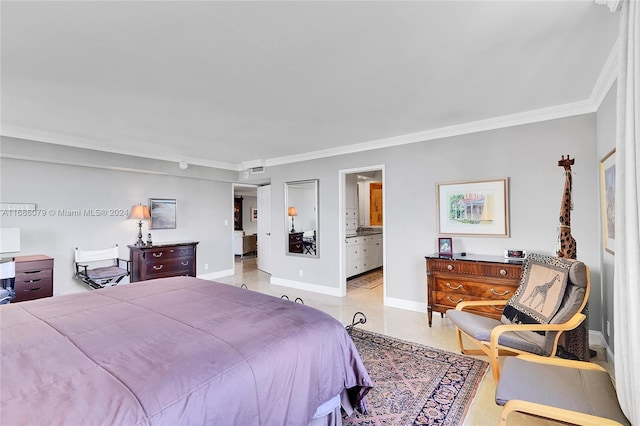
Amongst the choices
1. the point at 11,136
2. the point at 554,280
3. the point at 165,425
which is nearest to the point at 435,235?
the point at 554,280

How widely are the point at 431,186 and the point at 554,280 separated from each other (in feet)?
6.06

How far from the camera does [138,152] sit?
4.86 meters

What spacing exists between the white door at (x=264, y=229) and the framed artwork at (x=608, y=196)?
17.9ft

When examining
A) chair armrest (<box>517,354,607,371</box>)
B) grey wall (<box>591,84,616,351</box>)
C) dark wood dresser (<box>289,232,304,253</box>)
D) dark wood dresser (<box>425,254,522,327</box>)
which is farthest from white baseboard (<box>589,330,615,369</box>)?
dark wood dresser (<box>289,232,304,253</box>)

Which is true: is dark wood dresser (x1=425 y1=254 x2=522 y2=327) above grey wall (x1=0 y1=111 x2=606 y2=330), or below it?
below

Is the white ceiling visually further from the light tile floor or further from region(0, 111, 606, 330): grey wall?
the light tile floor

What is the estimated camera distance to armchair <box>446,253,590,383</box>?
85.6 inches

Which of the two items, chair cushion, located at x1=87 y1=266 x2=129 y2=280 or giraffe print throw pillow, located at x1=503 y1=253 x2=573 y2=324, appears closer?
giraffe print throw pillow, located at x1=503 y1=253 x2=573 y2=324

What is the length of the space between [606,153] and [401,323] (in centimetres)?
258

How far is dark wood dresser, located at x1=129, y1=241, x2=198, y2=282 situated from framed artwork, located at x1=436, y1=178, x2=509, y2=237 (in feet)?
13.4

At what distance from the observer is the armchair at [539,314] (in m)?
2.17

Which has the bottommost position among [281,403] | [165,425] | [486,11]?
[281,403]

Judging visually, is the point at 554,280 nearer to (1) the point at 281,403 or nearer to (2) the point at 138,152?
(1) the point at 281,403

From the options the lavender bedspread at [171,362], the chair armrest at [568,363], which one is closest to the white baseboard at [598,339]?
the chair armrest at [568,363]
